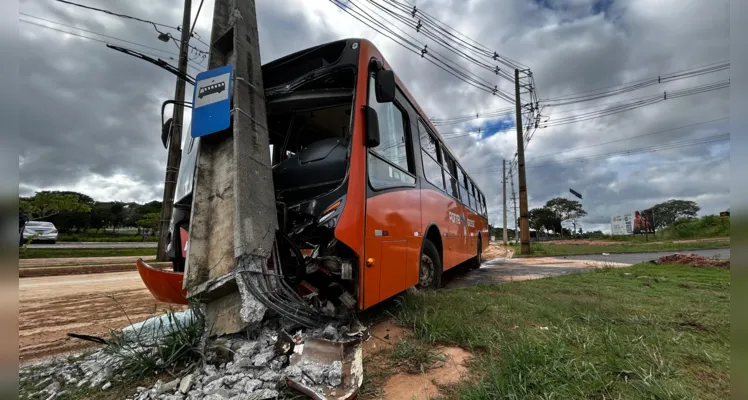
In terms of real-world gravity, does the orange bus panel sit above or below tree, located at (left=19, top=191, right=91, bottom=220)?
below

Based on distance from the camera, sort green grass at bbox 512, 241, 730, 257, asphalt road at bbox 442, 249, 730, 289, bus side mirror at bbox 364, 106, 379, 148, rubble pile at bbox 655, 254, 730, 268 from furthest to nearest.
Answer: green grass at bbox 512, 241, 730, 257
rubble pile at bbox 655, 254, 730, 268
asphalt road at bbox 442, 249, 730, 289
bus side mirror at bbox 364, 106, 379, 148

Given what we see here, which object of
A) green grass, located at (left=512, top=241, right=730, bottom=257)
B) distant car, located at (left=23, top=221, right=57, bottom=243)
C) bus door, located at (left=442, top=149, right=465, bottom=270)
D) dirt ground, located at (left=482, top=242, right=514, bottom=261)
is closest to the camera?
bus door, located at (left=442, top=149, right=465, bottom=270)

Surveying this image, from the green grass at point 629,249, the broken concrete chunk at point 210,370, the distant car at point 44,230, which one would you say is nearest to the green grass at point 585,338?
the broken concrete chunk at point 210,370

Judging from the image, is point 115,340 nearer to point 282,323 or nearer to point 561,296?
point 282,323

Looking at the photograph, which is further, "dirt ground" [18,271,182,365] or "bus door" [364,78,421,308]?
"dirt ground" [18,271,182,365]

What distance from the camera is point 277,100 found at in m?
3.71

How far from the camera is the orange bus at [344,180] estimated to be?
3072 mm

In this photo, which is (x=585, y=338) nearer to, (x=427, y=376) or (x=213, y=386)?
(x=427, y=376)

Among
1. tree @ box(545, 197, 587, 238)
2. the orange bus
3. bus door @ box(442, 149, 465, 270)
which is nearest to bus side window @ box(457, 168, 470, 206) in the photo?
bus door @ box(442, 149, 465, 270)

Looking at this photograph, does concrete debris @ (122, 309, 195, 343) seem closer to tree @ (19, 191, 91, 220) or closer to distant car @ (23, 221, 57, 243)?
tree @ (19, 191, 91, 220)

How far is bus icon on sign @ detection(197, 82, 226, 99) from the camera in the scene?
3152 millimetres

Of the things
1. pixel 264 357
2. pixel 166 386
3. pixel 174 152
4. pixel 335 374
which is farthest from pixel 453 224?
pixel 174 152

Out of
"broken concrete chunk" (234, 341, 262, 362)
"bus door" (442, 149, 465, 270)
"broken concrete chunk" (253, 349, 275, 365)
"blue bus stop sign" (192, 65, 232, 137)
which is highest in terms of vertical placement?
"blue bus stop sign" (192, 65, 232, 137)

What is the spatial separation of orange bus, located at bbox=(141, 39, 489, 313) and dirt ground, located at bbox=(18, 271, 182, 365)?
3.33ft
